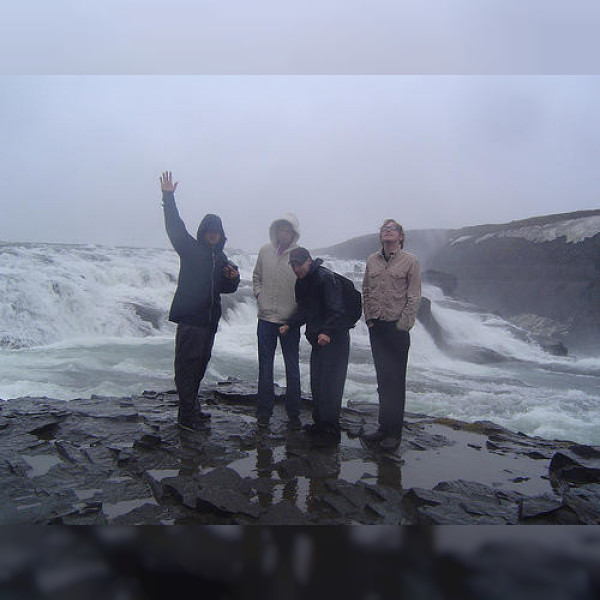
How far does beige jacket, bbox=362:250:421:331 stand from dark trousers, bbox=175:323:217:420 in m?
1.26

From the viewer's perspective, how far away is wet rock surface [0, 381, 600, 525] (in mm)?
2318

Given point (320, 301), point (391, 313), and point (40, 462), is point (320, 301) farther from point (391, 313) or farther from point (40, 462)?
point (40, 462)

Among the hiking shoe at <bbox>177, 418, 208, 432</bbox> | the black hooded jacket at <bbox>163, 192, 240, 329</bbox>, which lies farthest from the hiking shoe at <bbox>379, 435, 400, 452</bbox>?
the black hooded jacket at <bbox>163, 192, 240, 329</bbox>

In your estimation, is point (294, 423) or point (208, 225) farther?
point (294, 423)

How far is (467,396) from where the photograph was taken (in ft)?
29.8

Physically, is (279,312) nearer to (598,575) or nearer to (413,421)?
(413,421)

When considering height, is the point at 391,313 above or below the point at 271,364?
above

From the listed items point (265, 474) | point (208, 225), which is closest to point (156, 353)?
point (208, 225)

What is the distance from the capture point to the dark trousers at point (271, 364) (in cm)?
387

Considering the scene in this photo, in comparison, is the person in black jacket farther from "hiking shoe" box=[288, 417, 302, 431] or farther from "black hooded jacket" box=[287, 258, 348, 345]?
"hiking shoe" box=[288, 417, 302, 431]

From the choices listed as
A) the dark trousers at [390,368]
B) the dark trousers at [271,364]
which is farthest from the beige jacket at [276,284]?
the dark trousers at [390,368]

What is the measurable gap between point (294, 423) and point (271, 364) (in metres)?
0.52

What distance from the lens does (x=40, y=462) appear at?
2.95 meters

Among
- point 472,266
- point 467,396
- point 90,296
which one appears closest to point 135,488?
point 467,396
